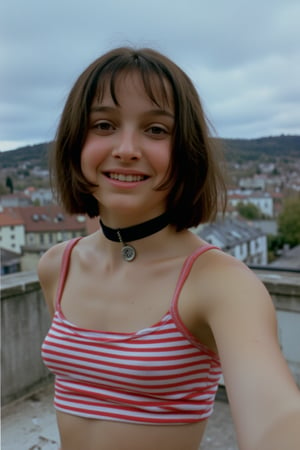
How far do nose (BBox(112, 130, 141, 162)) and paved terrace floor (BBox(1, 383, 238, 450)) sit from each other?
6.91ft

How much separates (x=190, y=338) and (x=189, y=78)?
59cm

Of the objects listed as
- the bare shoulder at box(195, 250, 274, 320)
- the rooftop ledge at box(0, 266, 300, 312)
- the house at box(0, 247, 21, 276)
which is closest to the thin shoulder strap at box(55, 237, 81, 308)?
the bare shoulder at box(195, 250, 274, 320)

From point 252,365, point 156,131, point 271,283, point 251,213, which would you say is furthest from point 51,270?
point 251,213

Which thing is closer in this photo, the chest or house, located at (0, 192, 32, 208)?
the chest

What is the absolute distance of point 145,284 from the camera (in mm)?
972

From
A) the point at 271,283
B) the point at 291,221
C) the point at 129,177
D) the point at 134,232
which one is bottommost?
the point at 291,221

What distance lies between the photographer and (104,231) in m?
1.09

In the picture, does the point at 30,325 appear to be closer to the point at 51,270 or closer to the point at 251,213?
the point at 51,270

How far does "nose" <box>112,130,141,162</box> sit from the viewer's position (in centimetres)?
88

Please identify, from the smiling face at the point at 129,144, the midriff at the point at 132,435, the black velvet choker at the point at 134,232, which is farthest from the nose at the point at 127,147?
the midriff at the point at 132,435

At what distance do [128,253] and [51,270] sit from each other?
1.02ft

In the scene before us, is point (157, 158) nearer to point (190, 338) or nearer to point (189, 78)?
point (189, 78)

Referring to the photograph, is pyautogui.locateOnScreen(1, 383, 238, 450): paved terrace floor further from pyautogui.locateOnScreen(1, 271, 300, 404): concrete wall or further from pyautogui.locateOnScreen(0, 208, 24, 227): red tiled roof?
pyautogui.locateOnScreen(0, 208, 24, 227): red tiled roof

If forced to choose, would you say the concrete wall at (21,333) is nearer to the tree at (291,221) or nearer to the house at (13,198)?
the house at (13,198)
